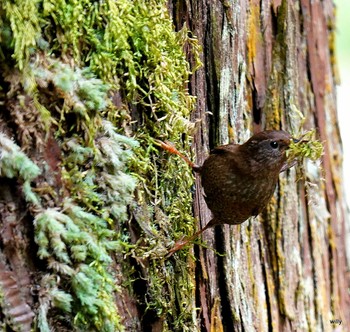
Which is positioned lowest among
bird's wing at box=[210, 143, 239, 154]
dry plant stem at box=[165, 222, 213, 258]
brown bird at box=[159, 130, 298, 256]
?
dry plant stem at box=[165, 222, 213, 258]

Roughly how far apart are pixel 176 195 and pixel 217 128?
445 millimetres

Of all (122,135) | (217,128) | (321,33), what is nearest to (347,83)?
(321,33)

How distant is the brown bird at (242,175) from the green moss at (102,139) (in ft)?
0.90

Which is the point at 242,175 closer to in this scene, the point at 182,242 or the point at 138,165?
the point at 182,242

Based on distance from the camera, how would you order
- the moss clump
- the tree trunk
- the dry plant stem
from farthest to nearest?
the moss clump < the dry plant stem < the tree trunk

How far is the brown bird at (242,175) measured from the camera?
8.07ft

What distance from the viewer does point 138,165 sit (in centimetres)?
200

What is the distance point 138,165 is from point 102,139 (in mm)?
192

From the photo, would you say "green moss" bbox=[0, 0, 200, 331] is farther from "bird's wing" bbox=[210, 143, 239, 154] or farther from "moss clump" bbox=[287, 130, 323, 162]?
"moss clump" bbox=[287, 130, 323, 162]

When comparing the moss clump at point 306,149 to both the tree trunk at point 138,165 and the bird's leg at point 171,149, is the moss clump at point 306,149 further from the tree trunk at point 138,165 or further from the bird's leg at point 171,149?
the bird's leg at point 171,149

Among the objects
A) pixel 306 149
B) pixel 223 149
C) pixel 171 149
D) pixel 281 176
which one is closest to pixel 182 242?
pixel 171 149

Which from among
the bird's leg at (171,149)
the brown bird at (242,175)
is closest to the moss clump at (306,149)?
the brown bird at (242,175)

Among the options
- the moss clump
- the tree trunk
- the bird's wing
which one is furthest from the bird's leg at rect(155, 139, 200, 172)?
the moss clump

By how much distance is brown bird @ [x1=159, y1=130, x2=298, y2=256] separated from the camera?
246 cm
